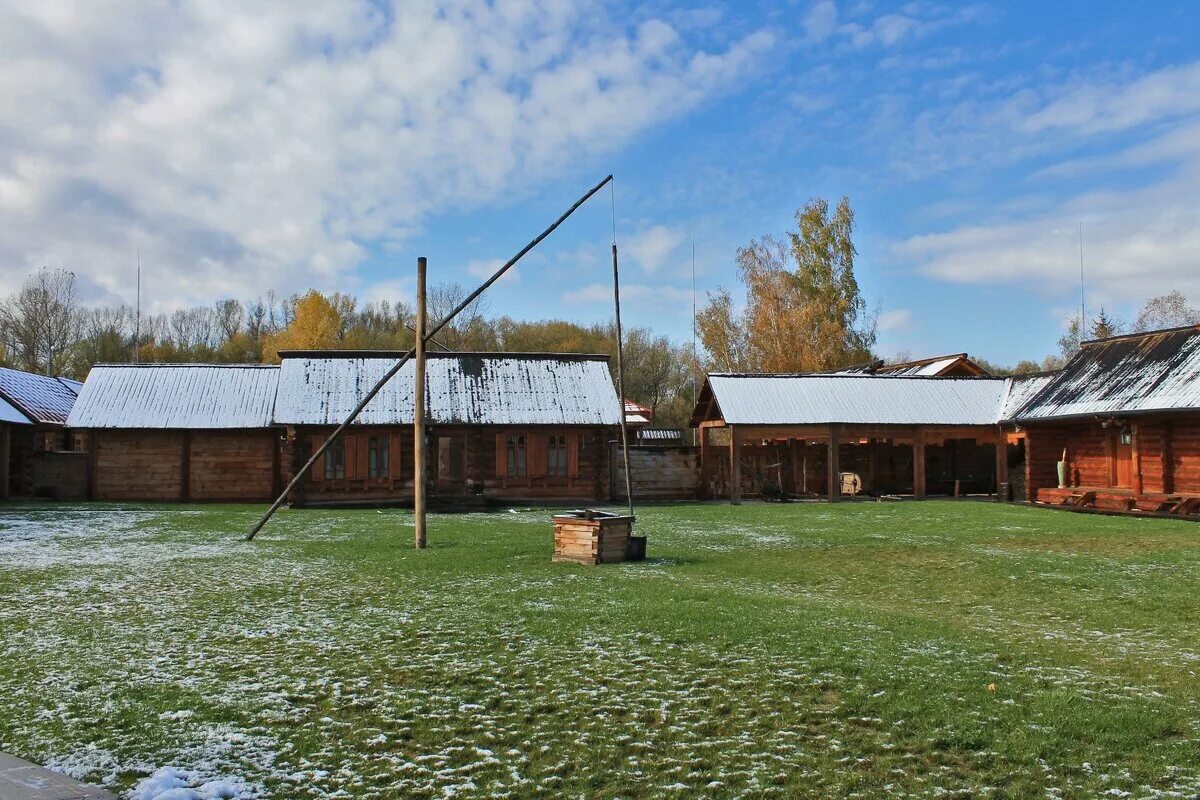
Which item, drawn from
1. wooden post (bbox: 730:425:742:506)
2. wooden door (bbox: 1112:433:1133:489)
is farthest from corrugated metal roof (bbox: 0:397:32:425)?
wooden door (bbox: 1112:433:1133:489)

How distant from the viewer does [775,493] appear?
3103cm

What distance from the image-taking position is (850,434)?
100 ft

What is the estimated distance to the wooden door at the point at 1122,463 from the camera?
86.0 feet

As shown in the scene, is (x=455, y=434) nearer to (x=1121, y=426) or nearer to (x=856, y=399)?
(x=856, y=399)

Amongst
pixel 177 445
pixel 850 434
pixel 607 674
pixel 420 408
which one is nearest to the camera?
pixel 607 674

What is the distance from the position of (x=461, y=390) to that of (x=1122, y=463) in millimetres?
20379

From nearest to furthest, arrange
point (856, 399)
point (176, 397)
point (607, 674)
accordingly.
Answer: point (607, 674), point (176, 397), point (856, 399)

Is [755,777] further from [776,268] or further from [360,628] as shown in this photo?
[776,268]

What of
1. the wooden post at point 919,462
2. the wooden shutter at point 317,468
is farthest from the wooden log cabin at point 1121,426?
the wooden shutter at point 317,468

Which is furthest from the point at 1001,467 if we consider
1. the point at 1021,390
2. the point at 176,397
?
the point at 176,397

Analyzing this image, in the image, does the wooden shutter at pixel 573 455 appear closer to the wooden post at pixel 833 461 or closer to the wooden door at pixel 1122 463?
the wooden post at pixel 833 461

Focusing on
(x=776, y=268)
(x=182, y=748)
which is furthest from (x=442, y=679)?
(x=776, y=268)

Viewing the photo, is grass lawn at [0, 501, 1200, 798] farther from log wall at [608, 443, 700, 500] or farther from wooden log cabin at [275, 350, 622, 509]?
log wall at [608, 443, 700, 500]

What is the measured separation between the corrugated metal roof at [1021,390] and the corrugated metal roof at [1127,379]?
114 centimetres
